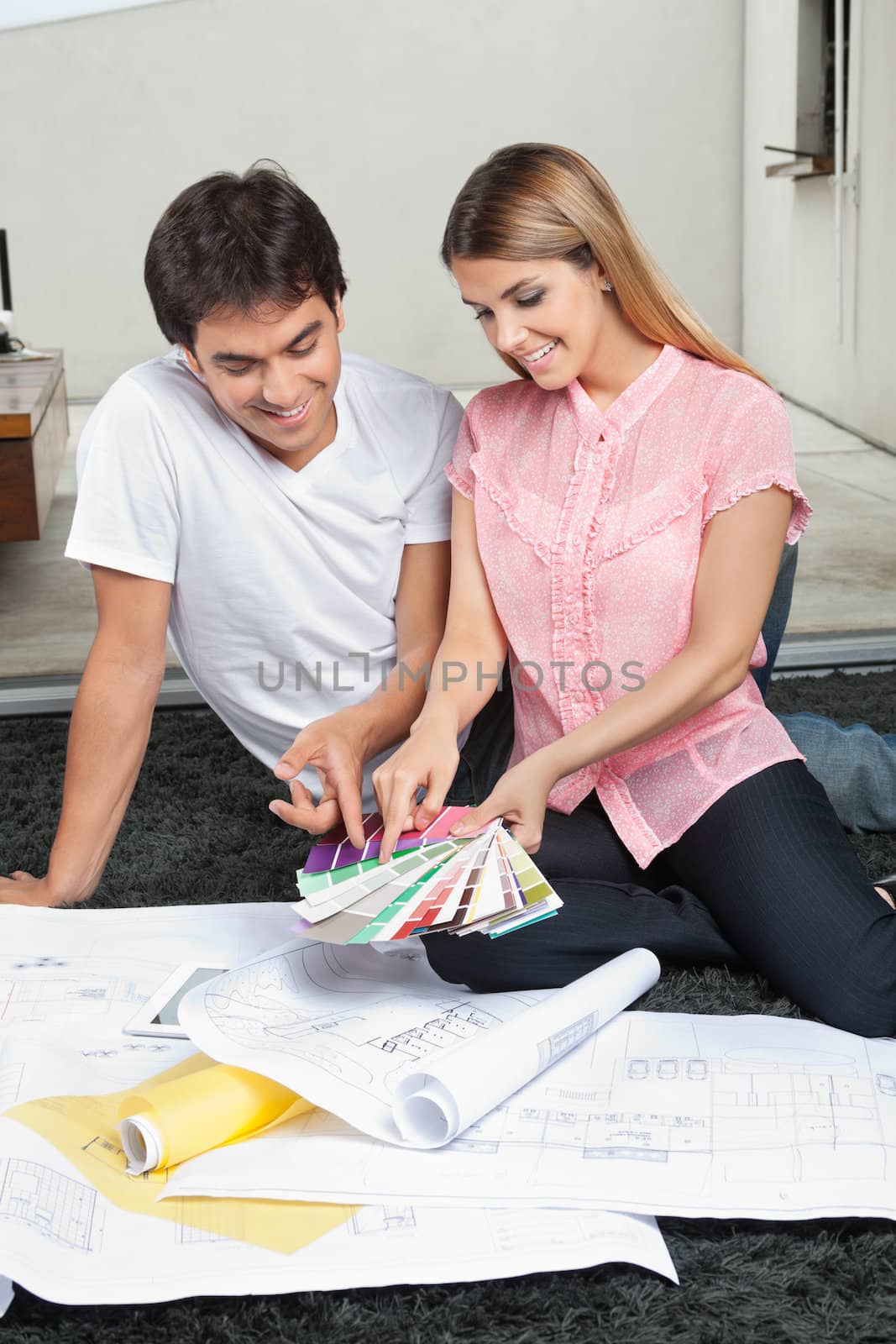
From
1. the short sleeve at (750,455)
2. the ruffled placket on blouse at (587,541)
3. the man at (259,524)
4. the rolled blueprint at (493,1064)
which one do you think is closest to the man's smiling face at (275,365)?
the man at (259,524)

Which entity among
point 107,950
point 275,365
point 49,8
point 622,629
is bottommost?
point 107,950

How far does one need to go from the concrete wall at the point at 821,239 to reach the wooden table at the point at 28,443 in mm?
1249

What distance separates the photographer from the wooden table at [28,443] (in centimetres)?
235

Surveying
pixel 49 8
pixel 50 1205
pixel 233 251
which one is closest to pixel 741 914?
pixel 50 1205

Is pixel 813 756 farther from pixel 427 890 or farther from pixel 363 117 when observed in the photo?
pixel 363 117

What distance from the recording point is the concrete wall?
7.38 ft

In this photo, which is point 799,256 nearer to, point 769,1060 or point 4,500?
point 4,500

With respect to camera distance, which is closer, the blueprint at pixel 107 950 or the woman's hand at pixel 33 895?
the blueprint at pixel 107 950

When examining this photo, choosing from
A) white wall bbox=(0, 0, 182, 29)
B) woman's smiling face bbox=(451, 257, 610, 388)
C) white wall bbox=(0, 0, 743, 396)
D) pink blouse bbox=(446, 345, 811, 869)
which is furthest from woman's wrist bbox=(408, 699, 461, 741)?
white wall bbox=(0, 0, 182, 29)

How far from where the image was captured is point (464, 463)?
148 cm

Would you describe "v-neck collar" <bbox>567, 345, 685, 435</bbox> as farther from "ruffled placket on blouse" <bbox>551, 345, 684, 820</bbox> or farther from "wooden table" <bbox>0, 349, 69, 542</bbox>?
"wooden table" <bbox>0, 349, 69, 542</bbox>

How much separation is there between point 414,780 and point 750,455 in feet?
1.49

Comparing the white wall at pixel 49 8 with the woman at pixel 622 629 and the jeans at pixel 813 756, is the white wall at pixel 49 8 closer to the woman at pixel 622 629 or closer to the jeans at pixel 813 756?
the woman at pixel 622 629

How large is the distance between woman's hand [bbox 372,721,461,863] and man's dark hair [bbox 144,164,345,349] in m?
0.45
